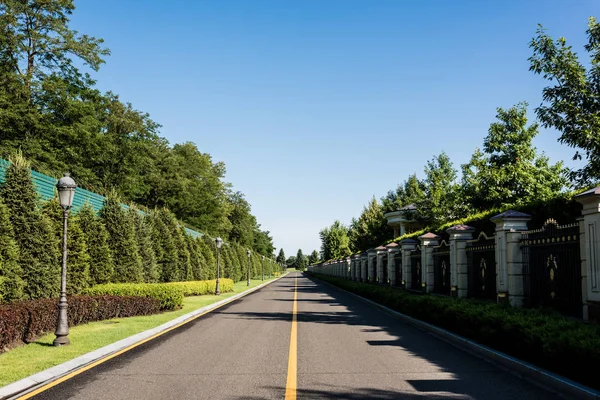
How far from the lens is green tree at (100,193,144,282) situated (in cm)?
2264

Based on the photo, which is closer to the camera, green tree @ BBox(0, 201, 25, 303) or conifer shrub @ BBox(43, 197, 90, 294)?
green tree @ BBox(0, 201, 25, 303)

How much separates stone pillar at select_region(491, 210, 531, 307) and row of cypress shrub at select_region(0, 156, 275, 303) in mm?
13092

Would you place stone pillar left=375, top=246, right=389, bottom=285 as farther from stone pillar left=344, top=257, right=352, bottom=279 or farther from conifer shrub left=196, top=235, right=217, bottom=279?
stone pillar left=344, top=257, right=352, bottom=279

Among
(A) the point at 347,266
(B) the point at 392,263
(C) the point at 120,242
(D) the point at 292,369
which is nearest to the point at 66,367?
(D) the point at 292,369

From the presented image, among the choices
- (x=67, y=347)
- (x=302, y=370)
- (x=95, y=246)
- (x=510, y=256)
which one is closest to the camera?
(x=302, y=370)

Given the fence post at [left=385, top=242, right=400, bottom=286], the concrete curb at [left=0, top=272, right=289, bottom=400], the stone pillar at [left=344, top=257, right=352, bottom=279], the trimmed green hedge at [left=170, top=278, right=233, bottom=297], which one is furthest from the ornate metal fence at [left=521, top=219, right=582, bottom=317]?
the stone pillar at [left=344, top=257, right=352, bottom=279]

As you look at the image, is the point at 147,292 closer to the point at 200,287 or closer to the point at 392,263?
the point at 200,287

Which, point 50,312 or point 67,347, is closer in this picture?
point 67,347

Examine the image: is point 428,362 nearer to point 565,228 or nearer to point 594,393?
point 594,393

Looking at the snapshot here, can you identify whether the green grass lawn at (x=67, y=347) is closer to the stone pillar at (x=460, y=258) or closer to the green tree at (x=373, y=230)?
the stone pillar at (x=460, y=258)

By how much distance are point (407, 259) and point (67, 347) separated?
1947 centimetres

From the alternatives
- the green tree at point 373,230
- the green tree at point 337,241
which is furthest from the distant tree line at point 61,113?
the green tree at point 337,241

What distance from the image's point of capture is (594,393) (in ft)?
20.1

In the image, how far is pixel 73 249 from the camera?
17.9 metres
